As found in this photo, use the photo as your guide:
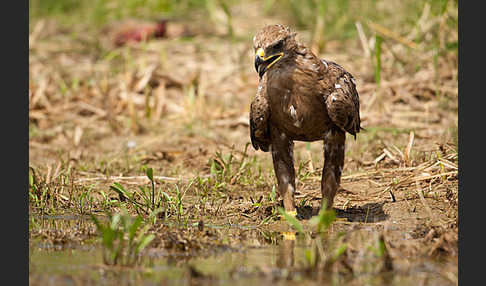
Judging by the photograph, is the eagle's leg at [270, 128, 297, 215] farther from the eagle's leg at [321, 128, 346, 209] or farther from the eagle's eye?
the eagle's eye

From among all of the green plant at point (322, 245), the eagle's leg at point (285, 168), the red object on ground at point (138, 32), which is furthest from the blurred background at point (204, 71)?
the green plant at point (322, 245)

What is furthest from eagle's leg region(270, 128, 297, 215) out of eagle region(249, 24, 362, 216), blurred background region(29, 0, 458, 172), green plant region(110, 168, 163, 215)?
blurred background region(29, 0, 458, 172)

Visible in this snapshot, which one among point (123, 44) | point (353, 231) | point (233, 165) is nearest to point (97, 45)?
point (123, 44)

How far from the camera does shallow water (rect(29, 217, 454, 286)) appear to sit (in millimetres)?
3676

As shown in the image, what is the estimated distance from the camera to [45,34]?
12.5m

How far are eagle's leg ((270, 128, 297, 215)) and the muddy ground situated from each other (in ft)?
0.59

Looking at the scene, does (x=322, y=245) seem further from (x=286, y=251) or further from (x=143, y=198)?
(x=143, y=198)

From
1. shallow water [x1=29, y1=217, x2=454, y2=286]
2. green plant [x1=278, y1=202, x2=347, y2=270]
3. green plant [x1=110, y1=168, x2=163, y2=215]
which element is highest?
green plant [x1=110, y1=168, x2=163, y2=215]

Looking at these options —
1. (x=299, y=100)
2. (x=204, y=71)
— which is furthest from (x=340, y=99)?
(x=204, y=71)

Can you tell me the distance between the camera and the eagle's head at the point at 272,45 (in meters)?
4.96

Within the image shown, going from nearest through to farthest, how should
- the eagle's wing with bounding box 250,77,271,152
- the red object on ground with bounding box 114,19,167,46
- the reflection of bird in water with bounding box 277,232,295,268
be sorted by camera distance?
the reflection of bird in water with bounding box 277,232,295,268 → the eagle's wing with bounding box 250,77,271,152 → the red object on ground with bounding box 114,19,167,46

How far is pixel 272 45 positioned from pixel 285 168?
1018 millimetres

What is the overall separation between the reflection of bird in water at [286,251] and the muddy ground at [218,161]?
2cm

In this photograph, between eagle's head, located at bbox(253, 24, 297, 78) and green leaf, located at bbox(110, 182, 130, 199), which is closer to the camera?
eagle's head, located at bbox(253, 24, 297, 78)
